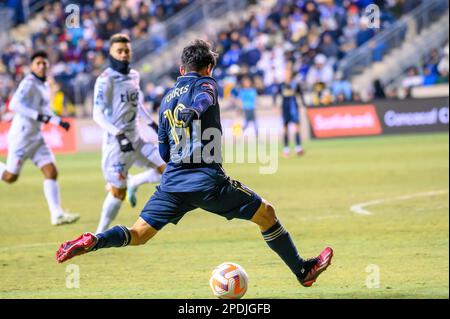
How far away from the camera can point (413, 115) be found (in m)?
27.8

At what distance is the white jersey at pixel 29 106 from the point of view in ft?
42.3

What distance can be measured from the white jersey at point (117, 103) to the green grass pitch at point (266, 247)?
156 centimetres

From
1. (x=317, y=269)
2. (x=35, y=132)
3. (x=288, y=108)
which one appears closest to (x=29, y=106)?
(x=35, y=132)

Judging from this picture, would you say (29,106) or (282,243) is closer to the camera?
(282,243)

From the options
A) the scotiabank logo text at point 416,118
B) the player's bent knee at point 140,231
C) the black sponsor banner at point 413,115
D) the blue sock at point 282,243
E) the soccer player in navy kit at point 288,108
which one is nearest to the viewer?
the player's bent knee at point 140,231

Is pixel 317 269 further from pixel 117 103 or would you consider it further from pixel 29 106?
pixel 29 106

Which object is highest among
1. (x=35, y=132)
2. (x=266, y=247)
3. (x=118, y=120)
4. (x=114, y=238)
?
(x=118, y=120)

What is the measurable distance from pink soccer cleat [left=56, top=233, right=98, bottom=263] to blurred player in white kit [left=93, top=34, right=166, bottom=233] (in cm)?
346

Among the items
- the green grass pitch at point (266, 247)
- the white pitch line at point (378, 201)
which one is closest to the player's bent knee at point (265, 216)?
the green grass pitch at point (266, 247)

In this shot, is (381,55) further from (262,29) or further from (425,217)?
(425,217)

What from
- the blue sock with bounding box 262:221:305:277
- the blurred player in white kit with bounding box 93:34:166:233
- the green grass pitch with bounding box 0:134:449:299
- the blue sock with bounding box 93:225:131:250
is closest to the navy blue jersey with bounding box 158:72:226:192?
the blue sock with bounding box 93:225:131:250

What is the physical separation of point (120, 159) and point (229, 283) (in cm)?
378

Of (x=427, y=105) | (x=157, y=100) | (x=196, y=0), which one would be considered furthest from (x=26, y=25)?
(x=427, y=105)

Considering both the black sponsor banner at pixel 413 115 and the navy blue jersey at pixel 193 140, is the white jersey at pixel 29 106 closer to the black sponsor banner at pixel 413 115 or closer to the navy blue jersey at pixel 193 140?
the navy blue jersey at pixel 193 140
